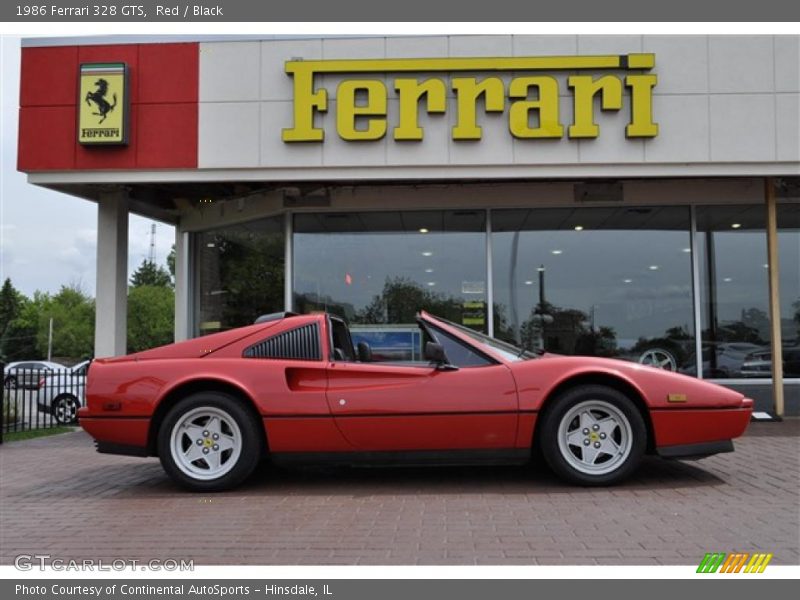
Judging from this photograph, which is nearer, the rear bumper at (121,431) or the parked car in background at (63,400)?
the rear bumper at (121,431)

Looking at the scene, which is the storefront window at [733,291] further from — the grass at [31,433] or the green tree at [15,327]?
the green tree at [15,327]

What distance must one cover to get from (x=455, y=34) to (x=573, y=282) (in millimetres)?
4176

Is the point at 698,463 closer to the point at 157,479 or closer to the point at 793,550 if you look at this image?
the point at 793,550

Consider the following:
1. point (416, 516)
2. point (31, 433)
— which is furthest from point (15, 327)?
point (416, 516)

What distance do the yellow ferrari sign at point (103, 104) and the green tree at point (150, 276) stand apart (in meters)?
104

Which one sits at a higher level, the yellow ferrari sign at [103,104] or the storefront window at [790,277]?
the yellow ferrari sign at [103,104]

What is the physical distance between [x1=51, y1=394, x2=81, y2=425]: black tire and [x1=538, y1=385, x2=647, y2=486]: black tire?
30.8 ft

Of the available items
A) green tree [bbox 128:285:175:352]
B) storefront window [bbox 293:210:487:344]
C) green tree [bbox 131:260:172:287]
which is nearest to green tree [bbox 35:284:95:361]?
green tree [bbox 128:285:175:352]

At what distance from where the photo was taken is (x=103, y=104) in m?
8.36

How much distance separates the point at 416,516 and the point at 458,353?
136 cm

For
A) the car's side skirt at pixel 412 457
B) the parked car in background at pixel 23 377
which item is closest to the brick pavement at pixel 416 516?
the car's side skirt at pixel 412 457

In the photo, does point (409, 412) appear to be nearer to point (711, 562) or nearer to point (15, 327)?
point (711, 562)

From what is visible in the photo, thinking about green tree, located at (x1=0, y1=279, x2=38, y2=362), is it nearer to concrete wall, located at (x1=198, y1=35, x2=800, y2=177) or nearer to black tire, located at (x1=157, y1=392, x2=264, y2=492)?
concrete wall, located at (x1=198, y1=35, x2=800, y2=177)

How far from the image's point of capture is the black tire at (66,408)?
38.5 ft
